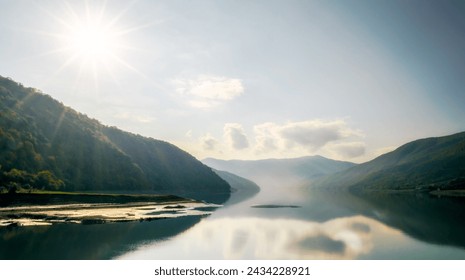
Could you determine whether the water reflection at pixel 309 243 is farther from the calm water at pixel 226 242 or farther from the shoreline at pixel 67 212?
the shoreline at pixel 67 212

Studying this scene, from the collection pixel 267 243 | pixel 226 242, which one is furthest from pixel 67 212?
pixel 267 243

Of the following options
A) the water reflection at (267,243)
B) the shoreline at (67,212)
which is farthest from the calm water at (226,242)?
the shoreline at (67,212)

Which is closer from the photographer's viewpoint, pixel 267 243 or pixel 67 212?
pixel 267 243

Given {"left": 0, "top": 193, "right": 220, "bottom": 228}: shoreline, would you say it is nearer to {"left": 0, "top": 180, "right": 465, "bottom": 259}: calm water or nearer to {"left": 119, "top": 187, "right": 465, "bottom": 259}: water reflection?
{"left": 0, "top": 180, "right": 465, "bottom": 259}: calm water

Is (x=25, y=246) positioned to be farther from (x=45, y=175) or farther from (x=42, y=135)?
(x=42, y=135)

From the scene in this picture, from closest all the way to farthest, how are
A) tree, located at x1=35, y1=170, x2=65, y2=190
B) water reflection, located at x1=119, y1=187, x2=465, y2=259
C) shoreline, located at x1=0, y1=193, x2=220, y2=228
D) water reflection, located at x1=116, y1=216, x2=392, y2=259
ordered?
1. water reflection, located at x1=119, y1=187, x2=465, y2=259
2. water reflection, located at x1=116, y1=216, x2=392, y2=259
3. shoreline, located at x1=0, y1=193, x2=220, y2=228
4. tree, located at x1=35, y1=170, x2=65, y2=190

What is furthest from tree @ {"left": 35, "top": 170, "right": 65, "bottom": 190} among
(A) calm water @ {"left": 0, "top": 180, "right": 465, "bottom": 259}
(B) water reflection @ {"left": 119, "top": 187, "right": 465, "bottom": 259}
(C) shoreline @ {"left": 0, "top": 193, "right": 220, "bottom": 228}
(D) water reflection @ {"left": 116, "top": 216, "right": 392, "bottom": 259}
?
(B) water reflection @ {"left": 119, "top": 187, "right": 465, "bottom": 259}

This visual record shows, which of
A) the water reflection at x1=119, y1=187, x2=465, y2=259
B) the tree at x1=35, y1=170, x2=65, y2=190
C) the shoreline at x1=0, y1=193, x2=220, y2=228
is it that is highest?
the tree at x1=35, y1=170, x2=65, y2=190

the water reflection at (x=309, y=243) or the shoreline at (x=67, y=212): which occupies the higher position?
the shoreline at (x=67, y=212)

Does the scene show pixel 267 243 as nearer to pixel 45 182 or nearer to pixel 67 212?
pixel 67 212

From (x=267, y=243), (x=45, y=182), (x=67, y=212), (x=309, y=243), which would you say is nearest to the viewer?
(x=309, y=243)

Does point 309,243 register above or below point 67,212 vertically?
below
